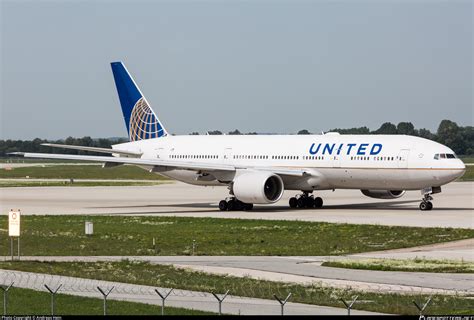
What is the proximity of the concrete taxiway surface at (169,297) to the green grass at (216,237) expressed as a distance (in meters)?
8.13

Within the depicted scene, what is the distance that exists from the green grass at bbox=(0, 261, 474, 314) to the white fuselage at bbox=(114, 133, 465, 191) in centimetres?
2613

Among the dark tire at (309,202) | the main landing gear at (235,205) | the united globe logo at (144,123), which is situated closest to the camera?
the main landing gear at (235,205)

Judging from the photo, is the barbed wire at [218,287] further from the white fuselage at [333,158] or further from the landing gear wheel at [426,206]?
the landing gear wheel at [426,206]

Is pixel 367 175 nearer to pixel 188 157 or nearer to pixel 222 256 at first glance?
pixel 188 157

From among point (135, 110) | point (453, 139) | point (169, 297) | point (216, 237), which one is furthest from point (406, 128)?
point (169, 297)

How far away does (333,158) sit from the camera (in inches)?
2360

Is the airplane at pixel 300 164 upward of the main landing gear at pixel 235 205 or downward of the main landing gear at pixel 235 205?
upward

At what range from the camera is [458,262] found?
3488cm

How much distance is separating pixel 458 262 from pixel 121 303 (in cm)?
1399

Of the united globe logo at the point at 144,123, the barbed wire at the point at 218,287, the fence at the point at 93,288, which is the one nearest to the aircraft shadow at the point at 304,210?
the united globe logo at the point at 144,123

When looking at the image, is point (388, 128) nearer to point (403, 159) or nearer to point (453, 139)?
point (453, 139)

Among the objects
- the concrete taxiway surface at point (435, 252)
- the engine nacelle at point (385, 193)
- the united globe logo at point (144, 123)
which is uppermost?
the united globe logo at point (144, 123)

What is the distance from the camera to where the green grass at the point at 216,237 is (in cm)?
3981

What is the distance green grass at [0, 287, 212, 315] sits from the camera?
24.3 meters
